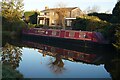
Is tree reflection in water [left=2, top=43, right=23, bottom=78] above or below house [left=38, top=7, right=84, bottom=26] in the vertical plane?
below

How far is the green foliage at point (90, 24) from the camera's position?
21.0 meters

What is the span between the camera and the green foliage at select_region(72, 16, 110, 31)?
20966mm

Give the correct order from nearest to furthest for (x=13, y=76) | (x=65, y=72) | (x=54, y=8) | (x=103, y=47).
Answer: (x=13, y=76), (x=65, y=72), (x=103, y=47), (x=54, y=8)

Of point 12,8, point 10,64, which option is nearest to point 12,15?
point 12,8

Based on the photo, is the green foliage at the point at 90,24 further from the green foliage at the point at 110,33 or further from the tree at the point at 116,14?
the green foliage at the point at 110,33

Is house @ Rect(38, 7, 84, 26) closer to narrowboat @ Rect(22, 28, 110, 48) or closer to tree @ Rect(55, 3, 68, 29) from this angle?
tree @ Rect(55, 3, 68, 29)

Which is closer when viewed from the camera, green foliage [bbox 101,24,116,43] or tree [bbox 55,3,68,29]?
green foliage [bbox 101,24,116,43]

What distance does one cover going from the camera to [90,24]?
874 inches

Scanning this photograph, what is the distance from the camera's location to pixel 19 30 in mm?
26969

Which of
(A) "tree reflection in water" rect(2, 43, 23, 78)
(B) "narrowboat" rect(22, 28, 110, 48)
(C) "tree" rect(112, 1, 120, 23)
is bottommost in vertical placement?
(A) "tree reflection in water" rect(2, 43, 23, 78)

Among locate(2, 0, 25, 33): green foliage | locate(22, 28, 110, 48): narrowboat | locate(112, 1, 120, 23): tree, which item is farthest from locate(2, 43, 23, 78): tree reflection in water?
locate(2, 0, 25, 33): green foliage

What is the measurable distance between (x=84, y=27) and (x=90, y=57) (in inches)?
371

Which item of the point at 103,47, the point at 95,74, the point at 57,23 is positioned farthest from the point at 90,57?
the point at 57,23

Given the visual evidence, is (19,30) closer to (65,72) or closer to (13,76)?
(65,72)
